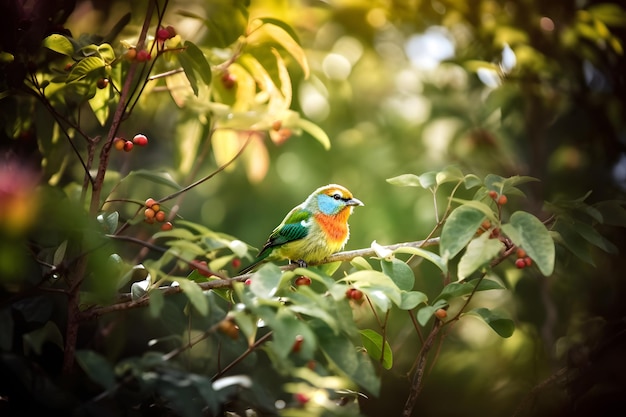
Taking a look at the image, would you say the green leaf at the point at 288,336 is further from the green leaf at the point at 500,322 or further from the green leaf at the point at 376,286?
the green leaf at the point at 500,322

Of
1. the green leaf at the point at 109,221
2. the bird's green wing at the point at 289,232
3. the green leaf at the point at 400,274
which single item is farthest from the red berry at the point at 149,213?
the bird's green wing at the point at 289,232

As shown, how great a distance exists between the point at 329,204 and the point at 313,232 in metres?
0.24

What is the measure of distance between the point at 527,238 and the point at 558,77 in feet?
10.2

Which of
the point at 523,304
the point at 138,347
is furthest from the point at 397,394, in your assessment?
the point at 138,347

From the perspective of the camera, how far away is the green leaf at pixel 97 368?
5.76 feet

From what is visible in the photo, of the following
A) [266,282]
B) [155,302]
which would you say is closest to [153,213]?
[155,302]

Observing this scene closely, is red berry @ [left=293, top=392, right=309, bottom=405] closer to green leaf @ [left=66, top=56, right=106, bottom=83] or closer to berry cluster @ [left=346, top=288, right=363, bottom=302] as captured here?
berry cluster @ [left=346, top=288, right=363, bottom=302]

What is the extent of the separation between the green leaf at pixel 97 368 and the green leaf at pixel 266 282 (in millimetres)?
475

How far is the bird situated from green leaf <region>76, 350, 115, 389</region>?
162cm

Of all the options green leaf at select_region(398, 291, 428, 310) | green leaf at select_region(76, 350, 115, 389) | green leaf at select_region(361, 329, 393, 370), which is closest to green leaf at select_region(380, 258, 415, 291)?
green leaf at select_region(398, 291, 428, 310)

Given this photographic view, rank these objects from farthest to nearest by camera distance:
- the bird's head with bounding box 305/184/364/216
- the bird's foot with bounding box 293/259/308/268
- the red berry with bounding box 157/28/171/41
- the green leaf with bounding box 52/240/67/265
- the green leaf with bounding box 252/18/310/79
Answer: the bird's head with bounding box 305/184/364/216, the bird's foot with bounding box 293/259/308/268, the green leaf with bounding box 252/18/310/79, the red berry with bounding box 157/28/171/41, the green leaf with bounding box 52/240/67/265

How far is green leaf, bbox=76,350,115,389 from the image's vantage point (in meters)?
1.75

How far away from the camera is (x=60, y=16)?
9.23 ft

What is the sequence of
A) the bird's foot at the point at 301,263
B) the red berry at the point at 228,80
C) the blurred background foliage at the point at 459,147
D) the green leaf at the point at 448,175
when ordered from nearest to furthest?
1. the green leaf at the point at 448,175
2. the red berry at the point at 228,80
3. the bird's foot at the point at 301,263
4. the blurred background foliage at the point at 459,147
